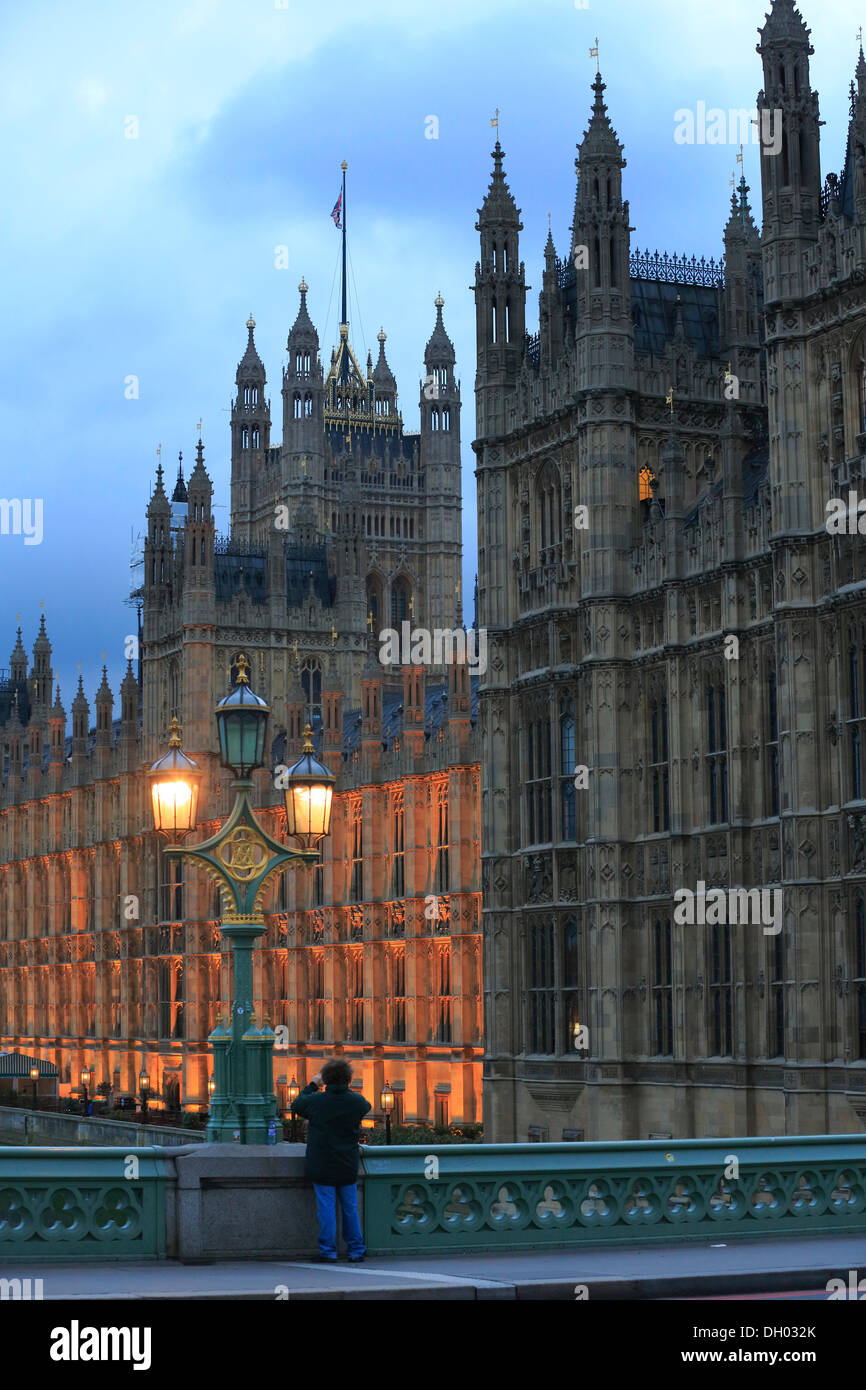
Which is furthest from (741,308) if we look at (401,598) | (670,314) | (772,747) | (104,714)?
(401,598)

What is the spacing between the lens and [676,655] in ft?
141

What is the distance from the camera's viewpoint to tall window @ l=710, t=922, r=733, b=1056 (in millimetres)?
41188

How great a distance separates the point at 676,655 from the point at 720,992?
258 inches

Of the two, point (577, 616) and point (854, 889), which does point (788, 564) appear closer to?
point (854, 889)

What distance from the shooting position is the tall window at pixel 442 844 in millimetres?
64250

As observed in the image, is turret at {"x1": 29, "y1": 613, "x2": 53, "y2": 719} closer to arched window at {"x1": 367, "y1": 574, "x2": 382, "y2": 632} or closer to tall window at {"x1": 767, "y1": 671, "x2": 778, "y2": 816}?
arched window at {"x1": 367, "y1": 574, "x2": 382, "y2": 632}

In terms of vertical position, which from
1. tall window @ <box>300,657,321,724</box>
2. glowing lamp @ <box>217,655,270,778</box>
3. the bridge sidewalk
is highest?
tall window @ <box>300,657,321,724</box>

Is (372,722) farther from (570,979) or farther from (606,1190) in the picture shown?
(606,1190)

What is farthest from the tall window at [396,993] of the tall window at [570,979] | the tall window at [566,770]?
the tall window at [566,770]

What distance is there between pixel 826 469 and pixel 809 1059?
10039 millimetres

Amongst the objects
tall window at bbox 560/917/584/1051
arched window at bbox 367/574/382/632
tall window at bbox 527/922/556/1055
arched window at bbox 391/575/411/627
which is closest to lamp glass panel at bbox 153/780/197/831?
tall window at bbox 560/917/584/1051

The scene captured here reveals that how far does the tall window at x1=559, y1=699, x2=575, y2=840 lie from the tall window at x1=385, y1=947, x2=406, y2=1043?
2170 cm

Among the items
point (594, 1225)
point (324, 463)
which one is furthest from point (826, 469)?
point (324, 463)

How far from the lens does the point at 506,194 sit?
50.5 m
